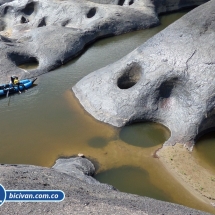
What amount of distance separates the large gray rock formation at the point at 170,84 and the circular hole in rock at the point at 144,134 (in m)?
0.29

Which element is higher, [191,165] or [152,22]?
[152,22]

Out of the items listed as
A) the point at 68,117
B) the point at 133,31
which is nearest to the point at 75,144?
the point at 68,117

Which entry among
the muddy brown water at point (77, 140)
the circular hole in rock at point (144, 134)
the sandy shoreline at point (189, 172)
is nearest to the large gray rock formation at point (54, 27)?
the muddy brown water at point (77, 140)

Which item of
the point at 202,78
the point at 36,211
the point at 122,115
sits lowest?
the point at 122,115

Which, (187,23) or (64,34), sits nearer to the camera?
(187,23)

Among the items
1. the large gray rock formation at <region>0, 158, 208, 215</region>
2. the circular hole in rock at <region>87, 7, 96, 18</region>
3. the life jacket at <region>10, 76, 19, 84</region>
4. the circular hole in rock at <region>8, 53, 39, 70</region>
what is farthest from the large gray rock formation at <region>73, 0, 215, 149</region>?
the circular hole in rock at <region>87, 7, 96, 18</region>

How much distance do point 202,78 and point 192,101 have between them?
1.08 m

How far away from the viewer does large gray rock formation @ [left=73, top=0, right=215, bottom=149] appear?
43.2 feet

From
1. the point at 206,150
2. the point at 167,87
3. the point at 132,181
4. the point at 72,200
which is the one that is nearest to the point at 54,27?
the point at 167,87

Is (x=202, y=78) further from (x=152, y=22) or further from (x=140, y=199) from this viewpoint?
(x=152, y=22)

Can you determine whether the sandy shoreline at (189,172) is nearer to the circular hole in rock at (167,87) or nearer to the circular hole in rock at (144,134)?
the circular hole in rock at (144,134)

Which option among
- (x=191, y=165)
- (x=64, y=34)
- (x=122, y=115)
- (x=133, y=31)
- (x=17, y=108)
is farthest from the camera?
(x=133, y=31)

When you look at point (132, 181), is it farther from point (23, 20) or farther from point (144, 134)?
point (23, 20)

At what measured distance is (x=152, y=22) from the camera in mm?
27875
